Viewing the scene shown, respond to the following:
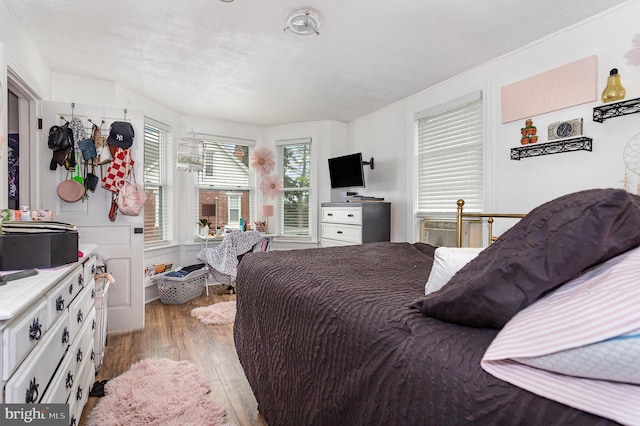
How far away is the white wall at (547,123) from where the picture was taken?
88.1 inches

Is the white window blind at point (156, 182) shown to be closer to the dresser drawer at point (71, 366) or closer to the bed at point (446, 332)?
the dresser drawer at point (71, 366)

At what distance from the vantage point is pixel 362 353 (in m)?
0.93

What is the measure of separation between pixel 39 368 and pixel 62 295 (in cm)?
36

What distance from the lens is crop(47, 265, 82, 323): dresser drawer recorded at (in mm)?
1260

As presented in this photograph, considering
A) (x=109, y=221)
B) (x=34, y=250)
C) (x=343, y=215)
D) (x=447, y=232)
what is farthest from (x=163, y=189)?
(x=447, y=232)

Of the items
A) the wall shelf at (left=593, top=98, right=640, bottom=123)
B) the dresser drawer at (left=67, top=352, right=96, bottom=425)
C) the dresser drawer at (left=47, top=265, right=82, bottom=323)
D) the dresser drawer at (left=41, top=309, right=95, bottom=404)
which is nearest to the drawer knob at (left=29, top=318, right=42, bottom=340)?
the dresser drawer at (left=47, top=265, right=82, bottom=323)

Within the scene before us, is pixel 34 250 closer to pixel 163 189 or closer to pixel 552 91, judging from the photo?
pixel 163 189

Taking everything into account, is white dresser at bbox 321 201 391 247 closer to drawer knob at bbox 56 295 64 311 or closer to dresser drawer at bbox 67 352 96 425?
dresser drawer at bbox 67 352 96 425

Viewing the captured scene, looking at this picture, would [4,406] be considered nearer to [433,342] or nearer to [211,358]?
[433,342]

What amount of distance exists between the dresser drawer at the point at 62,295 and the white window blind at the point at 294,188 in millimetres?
3669

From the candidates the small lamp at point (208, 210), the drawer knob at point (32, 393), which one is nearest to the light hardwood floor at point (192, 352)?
the drawer knob at point (32, 393)

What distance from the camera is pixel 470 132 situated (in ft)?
11.0

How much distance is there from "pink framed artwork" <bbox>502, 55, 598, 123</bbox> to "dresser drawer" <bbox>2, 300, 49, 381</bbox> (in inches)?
132

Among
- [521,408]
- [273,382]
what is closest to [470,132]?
[273,382]
